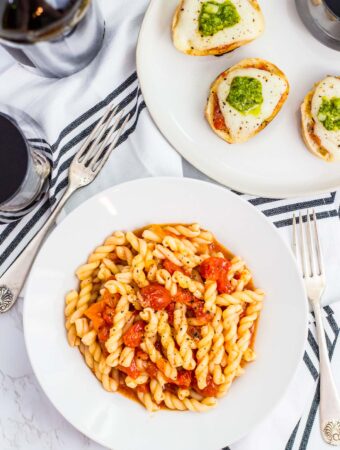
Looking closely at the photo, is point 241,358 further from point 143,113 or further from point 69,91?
point 69,91

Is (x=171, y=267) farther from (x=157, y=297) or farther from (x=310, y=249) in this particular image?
(x=310, y=249)

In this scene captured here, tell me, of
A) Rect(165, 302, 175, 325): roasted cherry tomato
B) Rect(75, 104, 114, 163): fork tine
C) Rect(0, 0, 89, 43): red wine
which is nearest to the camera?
Rect(0, 0, 89, 43): red wine

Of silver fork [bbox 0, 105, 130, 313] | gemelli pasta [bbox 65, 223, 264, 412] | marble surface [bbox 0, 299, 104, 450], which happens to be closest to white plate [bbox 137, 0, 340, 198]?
silver fork [bbox 0, 105, 130, 313]

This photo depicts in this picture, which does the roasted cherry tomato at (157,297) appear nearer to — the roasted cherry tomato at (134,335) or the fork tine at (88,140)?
the roasted cherry tomato at (134,335)

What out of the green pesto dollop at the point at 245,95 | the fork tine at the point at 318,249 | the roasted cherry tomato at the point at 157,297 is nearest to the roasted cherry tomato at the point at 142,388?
the roasted cherry tomato at the point at 157,297

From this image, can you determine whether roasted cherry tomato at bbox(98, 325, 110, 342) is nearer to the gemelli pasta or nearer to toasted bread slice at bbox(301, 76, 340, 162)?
the gemelli pasta

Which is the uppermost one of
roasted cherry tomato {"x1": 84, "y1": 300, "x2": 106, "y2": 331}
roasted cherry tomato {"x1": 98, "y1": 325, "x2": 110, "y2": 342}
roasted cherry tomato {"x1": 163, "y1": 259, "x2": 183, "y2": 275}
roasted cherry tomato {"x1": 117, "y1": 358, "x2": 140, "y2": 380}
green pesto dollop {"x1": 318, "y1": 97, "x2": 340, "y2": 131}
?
green pesto dollop {"x1": 318, "y1": 97, "x2": 340, "y2": 131}
